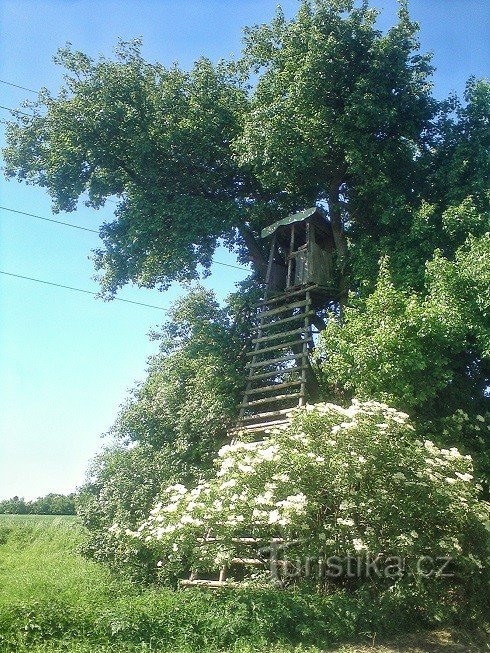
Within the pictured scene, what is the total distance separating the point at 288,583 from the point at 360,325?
5.25m

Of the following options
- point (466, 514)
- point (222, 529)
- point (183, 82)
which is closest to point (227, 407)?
point (222, 529)

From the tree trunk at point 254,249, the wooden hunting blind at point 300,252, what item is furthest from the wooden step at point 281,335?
the tree trunk at point 254,249

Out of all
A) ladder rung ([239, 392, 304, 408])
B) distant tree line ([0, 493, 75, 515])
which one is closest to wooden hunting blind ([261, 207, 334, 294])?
ladder rung ([239, 392, 304, 408])

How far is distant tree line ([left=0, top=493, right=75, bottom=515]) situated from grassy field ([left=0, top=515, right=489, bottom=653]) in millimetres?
55786

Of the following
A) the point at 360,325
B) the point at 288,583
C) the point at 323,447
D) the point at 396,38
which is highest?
the point at 396,38

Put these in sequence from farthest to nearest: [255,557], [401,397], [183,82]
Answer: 1. [183,82]
2. [401,397]
3. [255,557]

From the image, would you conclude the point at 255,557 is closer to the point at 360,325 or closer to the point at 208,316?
the point at 360,325

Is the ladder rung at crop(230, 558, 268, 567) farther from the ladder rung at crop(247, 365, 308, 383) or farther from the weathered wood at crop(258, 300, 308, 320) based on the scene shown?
the weathered wood at crop(258, 300, 308, 320)

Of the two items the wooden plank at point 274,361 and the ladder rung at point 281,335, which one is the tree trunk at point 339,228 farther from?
the wooden plank at point 274,361

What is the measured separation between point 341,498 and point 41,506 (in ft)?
196

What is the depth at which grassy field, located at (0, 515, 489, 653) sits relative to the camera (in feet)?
23.9

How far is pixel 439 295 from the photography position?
1213cm

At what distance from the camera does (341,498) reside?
9422mm

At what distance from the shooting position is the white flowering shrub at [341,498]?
900 cm
